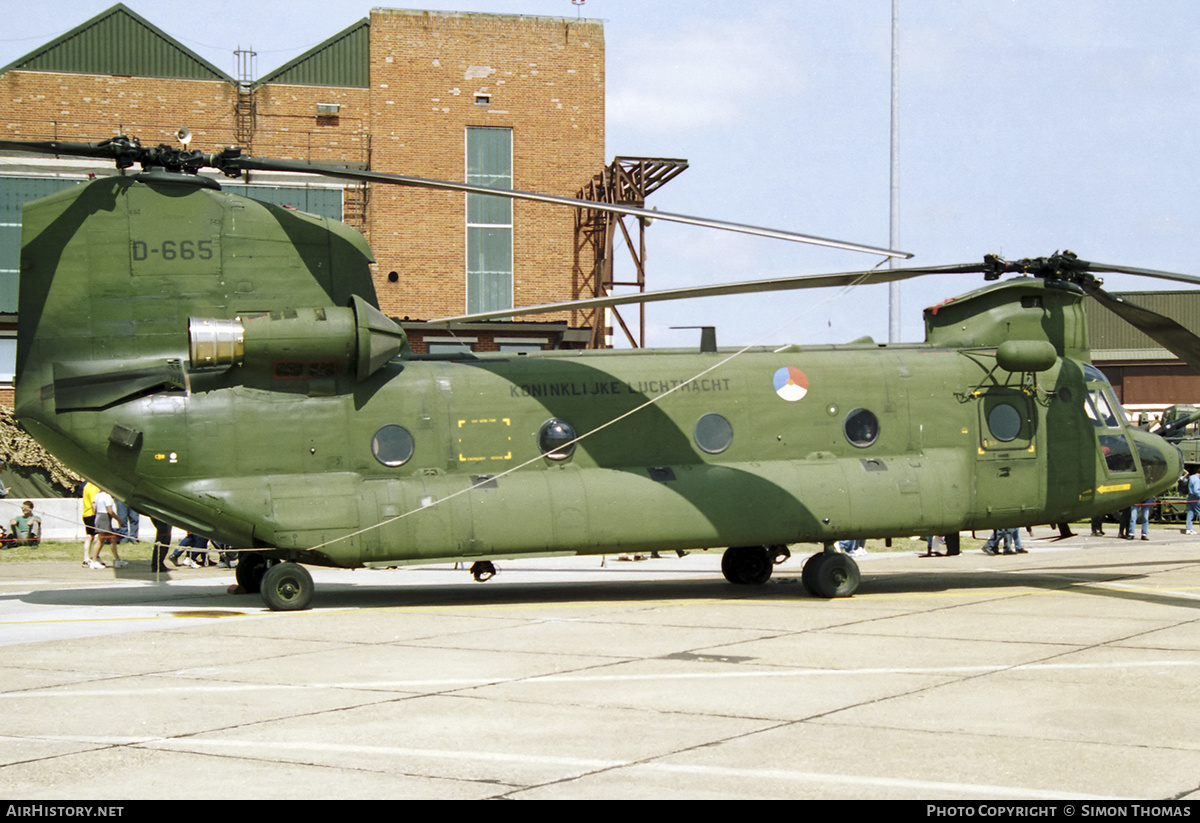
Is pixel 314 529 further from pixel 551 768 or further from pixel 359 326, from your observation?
pixel 551 768

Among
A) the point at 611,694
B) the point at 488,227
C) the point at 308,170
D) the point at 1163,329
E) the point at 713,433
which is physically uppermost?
the point at 488,227

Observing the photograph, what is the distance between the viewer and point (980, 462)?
16.0m

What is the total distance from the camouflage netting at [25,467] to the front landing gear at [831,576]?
78.3 ft

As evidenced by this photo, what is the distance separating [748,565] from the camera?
56.7 ft

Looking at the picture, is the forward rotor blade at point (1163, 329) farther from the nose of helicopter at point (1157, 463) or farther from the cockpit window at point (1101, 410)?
the nose of helicopter at point (1157, 463)

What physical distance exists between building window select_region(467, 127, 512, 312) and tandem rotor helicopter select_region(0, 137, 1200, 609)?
2188 cm

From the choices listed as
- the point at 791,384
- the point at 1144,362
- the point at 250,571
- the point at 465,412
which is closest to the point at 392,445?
the point at 465,412

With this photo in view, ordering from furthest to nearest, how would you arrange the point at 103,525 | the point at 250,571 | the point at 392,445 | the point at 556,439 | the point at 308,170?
1. the point at 103,525
2. the point at 250,571
3. the point at 556,439
4. the point at 392,445
5. the point at 308,170

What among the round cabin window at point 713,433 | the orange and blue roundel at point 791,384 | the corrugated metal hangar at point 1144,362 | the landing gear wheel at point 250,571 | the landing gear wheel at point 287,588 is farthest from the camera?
the corrugated metal hangar at point 1144,362

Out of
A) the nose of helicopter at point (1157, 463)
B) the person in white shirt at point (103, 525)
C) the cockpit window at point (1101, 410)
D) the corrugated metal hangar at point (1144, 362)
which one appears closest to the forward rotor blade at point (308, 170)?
the cockpit window at point (1101, 410)

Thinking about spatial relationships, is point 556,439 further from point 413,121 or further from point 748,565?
→ point 413,121

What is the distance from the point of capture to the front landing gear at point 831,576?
15.4 meters

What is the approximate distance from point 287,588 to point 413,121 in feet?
83.1

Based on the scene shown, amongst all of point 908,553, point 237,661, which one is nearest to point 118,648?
point 237,661
